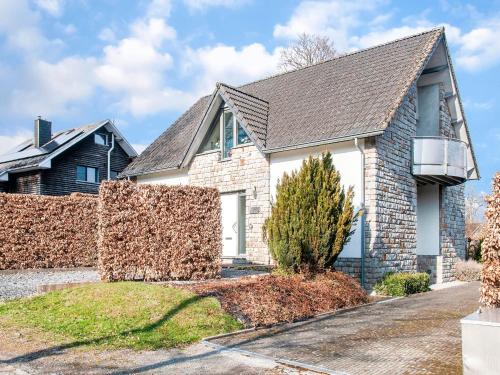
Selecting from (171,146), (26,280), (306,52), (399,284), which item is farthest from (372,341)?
(306,52)

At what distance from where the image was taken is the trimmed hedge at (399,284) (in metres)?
12.8

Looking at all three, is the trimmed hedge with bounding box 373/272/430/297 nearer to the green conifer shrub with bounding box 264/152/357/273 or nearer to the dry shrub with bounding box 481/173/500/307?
the green conifer shrub with bounding box 264/152/357/273

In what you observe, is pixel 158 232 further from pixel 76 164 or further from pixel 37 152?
pixel 37 152

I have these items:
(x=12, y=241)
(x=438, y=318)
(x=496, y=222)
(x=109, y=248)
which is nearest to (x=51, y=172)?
(x=12, y=241)

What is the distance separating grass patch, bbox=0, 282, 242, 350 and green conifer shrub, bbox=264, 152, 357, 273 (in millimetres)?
3221

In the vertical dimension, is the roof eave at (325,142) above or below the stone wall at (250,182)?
above

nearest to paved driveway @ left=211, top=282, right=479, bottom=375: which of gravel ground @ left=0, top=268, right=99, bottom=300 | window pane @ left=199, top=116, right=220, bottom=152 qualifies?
gravel ground @ left=0, top=268, right=99, bottom=300

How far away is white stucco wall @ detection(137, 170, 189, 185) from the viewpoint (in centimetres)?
1959

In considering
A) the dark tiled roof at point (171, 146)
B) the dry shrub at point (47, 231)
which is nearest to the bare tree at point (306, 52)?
the dark tiled roof at point (171, 146)

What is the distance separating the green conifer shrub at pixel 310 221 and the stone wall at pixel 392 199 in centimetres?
204

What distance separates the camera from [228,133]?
18.0m

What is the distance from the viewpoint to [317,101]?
54.7 feet

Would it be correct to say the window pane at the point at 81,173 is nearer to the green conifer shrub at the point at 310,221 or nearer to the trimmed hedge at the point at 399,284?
the green conifer shrub at the point at 310,221

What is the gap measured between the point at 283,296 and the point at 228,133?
9786mm
